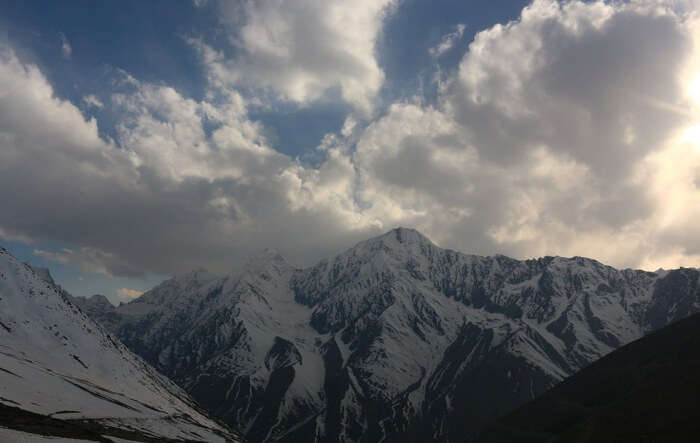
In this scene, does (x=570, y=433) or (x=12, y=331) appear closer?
(x=570, y=433)

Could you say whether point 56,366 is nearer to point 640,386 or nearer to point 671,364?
point 640,386

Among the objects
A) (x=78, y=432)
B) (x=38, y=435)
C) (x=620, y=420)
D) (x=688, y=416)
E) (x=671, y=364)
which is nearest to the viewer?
(x=38, y=435)

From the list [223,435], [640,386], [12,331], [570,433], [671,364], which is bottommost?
[223,435]

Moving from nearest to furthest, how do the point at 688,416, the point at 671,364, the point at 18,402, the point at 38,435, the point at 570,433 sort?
1. the point at 38,435
2. the point at 18,402
3. the point at 688,416
4. the point at 570,433
5. the point at 671,364

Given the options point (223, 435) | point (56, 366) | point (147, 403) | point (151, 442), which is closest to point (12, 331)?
point (56, 366)

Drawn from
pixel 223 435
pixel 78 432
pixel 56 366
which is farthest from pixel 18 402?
pixel 223 435

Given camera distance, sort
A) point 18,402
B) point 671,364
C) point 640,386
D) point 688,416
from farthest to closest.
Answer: point 671,364 < point 640,386 < point 688,416 < point 18,402

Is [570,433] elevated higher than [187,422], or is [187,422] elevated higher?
[570,433]

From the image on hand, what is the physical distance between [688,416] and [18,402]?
166 m

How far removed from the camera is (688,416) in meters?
139

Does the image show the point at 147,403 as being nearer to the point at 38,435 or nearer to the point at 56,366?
the point at 56,366

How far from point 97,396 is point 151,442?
5402 cm

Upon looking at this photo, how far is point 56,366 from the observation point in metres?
187

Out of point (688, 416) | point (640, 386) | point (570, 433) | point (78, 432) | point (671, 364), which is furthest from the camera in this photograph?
point (671, 364)
